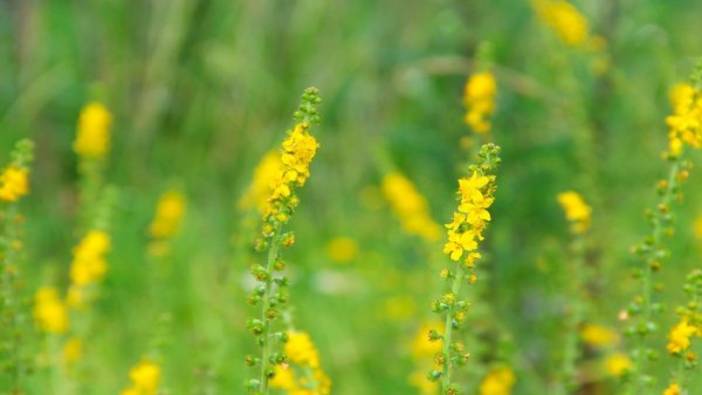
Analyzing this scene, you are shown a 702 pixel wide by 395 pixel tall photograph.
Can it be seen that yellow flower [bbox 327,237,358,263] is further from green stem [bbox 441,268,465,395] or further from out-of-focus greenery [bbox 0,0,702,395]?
green stem [bbox 441,268,465,395]

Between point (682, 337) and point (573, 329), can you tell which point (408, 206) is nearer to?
point (573, 329)

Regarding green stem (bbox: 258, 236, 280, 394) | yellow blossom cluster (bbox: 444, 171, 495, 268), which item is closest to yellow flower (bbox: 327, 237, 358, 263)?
green stem (bbox: 258, 236, 280, 394)

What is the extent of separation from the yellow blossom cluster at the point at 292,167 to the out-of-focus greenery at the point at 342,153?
594 millimetres

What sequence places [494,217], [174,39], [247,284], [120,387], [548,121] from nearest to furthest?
1. [120,387]
2. [494,217]
3. [548,121]
4. [247,284]
5. [174,39]

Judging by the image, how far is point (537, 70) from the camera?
14.9ft

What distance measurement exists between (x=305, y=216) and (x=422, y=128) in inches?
59.3

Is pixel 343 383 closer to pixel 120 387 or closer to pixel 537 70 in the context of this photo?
pixel 120 387

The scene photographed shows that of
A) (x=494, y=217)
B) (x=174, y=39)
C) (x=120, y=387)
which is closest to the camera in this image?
(x=120, y=387)

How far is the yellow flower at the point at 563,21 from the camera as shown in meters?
3.41

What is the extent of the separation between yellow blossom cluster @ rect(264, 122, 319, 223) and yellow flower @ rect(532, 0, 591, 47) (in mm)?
1927

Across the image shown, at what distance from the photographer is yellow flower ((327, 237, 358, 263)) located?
15.4 ft

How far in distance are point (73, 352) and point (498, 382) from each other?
3.21 ft

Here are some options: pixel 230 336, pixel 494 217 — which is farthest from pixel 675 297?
pixel 230 336

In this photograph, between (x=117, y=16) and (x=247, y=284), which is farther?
(x=117, y=16)
